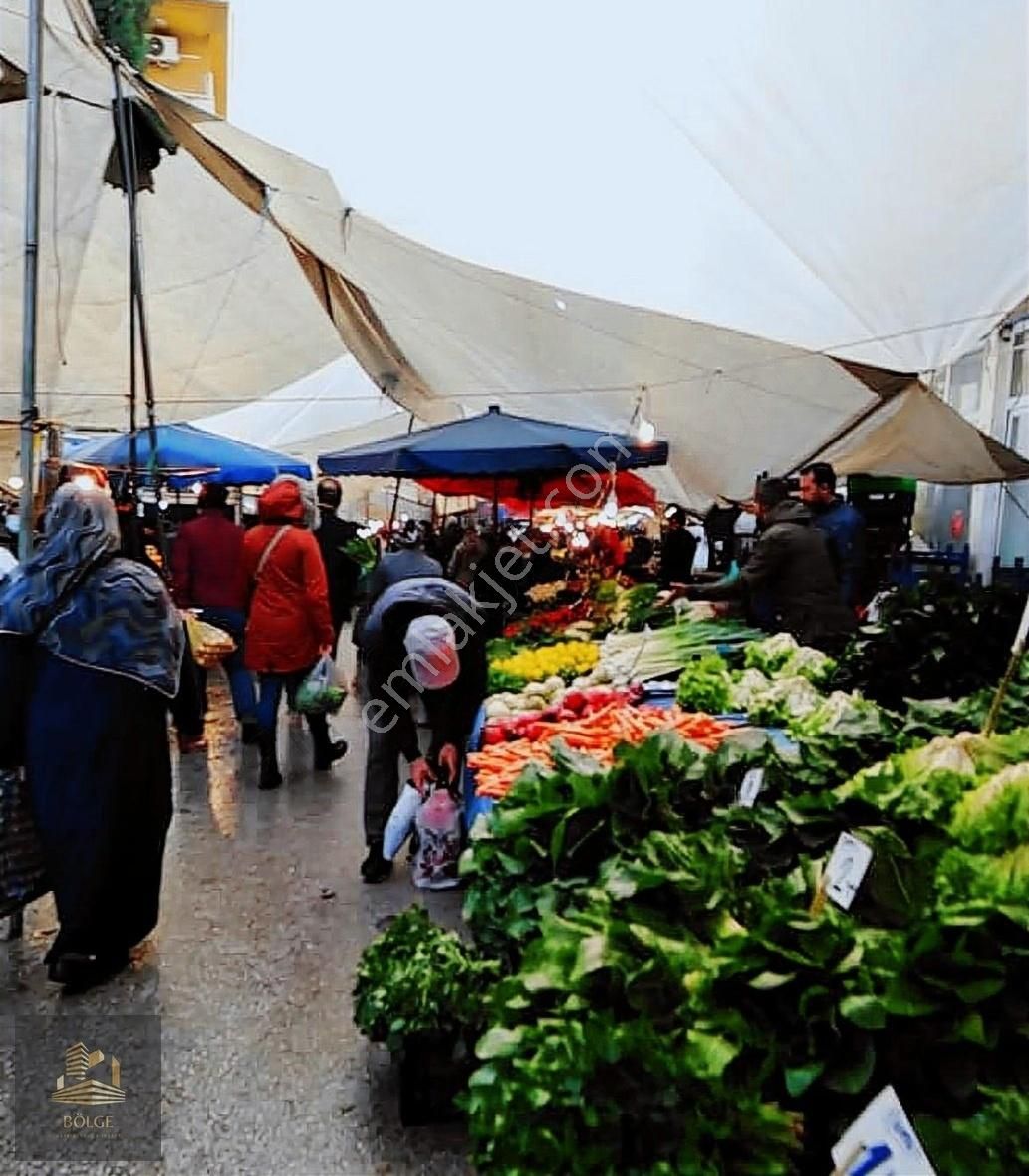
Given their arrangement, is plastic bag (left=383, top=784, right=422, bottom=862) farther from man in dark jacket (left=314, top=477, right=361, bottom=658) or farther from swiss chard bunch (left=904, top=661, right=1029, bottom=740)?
man in dark jacket (left=314, top=477, right=361, bottom=658)

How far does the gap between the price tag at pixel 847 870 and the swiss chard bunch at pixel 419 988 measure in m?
1.15

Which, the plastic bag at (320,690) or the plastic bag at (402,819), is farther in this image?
the plastic bag at (320,690)

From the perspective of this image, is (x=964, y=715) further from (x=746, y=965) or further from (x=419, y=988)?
(x=746, y=965)

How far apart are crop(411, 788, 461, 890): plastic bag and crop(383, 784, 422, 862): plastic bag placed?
32 mm

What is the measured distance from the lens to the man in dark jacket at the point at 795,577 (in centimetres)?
545

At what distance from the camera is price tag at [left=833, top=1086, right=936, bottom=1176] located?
1.34 meters

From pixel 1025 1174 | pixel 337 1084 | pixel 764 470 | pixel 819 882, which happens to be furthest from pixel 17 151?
pixel 1025 1174

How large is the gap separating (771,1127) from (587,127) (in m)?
4.45

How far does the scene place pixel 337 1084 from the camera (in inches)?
117

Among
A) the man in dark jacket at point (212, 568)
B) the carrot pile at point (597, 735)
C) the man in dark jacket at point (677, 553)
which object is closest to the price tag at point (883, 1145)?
the carrot pile at point (597, 735)

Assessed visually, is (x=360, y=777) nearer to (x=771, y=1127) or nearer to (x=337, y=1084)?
(x=337, y=1084)

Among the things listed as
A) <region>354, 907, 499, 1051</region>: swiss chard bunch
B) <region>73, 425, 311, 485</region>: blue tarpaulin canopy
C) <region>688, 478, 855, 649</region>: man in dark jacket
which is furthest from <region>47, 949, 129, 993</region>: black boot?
<region>73, 425, 311, 485</region>: blue tarpaulin canopy

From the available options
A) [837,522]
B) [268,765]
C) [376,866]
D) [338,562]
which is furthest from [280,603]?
[837,522]

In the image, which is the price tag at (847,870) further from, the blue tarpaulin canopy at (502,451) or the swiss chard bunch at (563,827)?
the blue tarpaulin canopy at (502,451)
